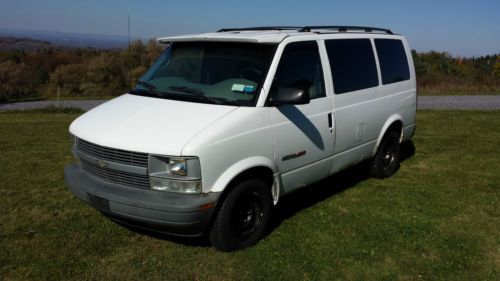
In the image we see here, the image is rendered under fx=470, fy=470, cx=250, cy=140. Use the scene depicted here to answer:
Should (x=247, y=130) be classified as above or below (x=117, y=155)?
above

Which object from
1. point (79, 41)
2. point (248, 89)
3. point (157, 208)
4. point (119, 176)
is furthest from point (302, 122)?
point (79, 41)

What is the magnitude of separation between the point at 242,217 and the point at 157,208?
93 cm

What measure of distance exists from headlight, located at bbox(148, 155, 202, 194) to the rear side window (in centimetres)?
350

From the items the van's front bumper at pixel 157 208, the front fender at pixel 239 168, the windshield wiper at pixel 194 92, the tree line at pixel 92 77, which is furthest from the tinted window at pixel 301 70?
the tree line at pixel 92 77

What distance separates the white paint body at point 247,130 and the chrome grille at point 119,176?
25 cm

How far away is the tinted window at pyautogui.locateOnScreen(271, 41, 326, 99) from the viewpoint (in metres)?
4.61

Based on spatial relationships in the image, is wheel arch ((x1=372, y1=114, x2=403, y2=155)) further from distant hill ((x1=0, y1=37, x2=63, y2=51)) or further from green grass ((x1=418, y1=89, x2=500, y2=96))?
distant hill ((x1=0, y1=37, x2=63, y2=51))

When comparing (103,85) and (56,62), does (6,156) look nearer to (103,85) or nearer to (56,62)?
(103,85)

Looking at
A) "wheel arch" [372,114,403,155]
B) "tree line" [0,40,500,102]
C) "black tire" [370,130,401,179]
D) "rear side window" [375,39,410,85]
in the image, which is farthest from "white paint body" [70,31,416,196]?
"tree line" [0,40,500,102]

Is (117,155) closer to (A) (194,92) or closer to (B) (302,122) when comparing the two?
(A) (194,92)

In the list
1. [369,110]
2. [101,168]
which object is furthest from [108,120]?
[369,110]

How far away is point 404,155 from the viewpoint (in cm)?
838

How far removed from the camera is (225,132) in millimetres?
3945

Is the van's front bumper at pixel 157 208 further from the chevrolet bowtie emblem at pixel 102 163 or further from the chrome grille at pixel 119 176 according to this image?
the chevrolet bowtie emblem at pixel 102 163
